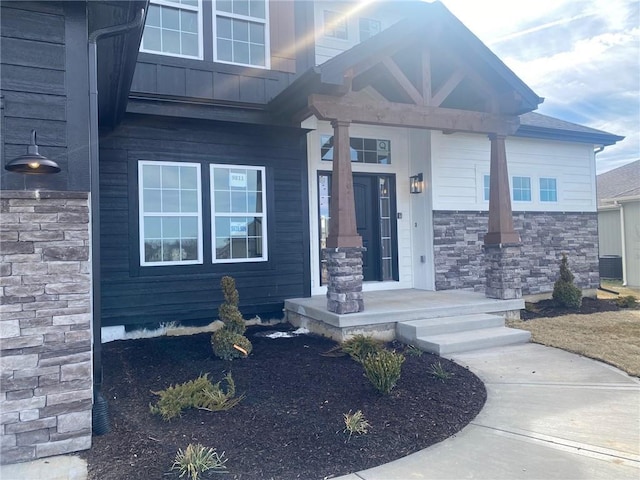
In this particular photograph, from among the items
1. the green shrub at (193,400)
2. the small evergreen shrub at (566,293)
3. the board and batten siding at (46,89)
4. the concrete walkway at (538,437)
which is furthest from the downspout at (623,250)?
the board and batten siding at (46,89)

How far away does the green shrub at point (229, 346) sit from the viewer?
488cm

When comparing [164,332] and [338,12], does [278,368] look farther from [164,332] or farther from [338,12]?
[338,12]

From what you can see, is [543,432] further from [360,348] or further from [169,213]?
[169,213]

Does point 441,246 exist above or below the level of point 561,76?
below

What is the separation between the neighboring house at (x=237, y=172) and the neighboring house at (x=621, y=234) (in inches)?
214

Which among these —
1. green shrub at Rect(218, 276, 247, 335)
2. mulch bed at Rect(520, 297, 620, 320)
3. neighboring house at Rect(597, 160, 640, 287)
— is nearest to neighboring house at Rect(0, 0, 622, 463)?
mulch bed at Rect(520, 297, 620, 320)

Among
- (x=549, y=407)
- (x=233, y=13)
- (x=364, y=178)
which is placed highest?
(x=233, y=13)

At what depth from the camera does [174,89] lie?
243 inches

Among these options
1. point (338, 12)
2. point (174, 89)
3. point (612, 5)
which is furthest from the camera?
point (612, 5)

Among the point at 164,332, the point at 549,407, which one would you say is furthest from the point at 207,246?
the point at 549,407

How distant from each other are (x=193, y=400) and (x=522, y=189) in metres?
8.02

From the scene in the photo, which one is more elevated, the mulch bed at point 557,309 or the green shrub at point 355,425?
the mulch bed at point 557,309

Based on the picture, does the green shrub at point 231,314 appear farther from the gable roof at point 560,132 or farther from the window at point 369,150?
the gable roof at point 560,132

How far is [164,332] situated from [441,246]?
16.3 feet
